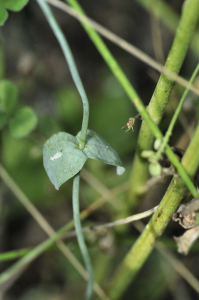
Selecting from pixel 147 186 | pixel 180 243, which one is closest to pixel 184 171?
pixel 180 243

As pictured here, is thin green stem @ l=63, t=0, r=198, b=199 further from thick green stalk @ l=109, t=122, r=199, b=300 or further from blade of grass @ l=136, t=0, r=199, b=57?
blade of grass @ l=136, t=0, r=199, b=57

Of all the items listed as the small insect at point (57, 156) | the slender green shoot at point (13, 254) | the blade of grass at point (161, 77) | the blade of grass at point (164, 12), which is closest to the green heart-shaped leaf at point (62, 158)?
the small insect at point (57, 156)

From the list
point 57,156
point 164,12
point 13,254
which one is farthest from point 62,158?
point 164,12

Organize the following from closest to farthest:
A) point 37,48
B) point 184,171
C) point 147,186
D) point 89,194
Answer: point 184,171 → point 147,186 → point 89,194 → point 37,48

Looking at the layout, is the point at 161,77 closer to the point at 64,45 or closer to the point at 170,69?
the point at 170,69

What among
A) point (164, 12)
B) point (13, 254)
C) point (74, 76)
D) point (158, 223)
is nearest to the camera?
point (74, 76)

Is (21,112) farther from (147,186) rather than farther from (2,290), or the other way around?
(2,290)
